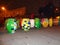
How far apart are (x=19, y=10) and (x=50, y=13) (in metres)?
1.10

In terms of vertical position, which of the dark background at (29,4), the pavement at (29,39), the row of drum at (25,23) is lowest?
the pavement at (29,39)

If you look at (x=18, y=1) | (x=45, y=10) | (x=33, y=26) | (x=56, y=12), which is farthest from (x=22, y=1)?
(x=33, y=26)

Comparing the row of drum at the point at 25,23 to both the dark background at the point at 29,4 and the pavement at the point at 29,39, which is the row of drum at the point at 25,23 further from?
the dark background at the point at 29,4

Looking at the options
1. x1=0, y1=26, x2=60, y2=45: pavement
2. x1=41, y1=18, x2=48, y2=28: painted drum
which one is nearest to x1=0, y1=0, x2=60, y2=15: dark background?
x1=41, y1=18, x2=48, y2=28: painted drum

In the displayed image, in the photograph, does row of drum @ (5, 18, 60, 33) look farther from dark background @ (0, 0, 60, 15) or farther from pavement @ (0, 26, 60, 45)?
dark background @ (0, 0, 60, 15)

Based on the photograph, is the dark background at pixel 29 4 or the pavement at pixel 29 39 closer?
the pavement at pixel 29 39

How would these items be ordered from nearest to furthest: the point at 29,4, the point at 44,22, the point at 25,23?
1. the point at 25,23
2. the point at 44,22
3. the point at 29,4

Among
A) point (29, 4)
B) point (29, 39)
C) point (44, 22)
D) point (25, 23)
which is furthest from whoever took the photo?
point (29, 4)

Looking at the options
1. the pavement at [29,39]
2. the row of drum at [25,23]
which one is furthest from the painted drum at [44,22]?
the pavement at [29,39]

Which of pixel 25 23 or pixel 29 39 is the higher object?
pixel 25 23

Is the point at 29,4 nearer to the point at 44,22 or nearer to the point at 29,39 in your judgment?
the point at 44,22

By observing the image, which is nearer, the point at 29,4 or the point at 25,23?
the point at 25,23

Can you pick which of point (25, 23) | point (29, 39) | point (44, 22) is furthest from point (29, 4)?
point (29, 39)

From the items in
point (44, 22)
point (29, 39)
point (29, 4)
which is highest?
point (29, 4)
